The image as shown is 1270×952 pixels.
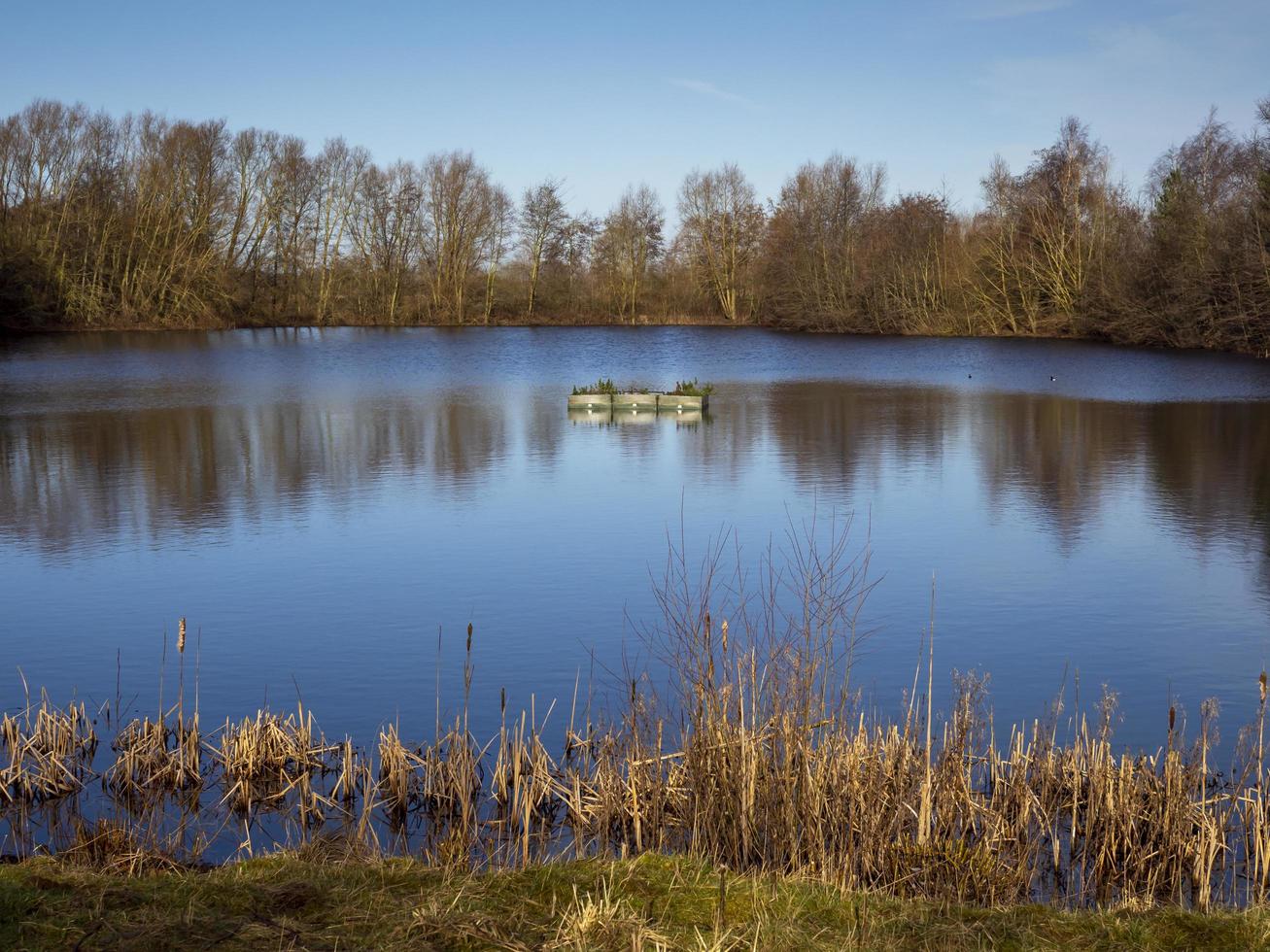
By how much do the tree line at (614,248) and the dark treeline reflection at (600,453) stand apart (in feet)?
72.4

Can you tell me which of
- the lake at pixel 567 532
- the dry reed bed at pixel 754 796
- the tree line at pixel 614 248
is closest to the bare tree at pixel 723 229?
the tree line at pixel 614 248

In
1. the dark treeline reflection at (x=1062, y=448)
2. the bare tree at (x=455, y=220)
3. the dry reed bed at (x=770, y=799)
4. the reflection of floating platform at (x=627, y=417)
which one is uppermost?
the bare tree at (x=455, y=220)

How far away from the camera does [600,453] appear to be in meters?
22.5

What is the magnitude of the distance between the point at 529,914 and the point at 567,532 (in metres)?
10.8

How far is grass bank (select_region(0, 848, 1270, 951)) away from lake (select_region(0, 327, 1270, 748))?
360 centimetres

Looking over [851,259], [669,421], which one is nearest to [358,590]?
[669,421]

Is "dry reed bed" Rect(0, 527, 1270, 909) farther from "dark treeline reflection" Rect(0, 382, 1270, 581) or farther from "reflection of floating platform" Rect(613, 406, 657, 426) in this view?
"reflection of floating platform" Rect(613, 406, 657, 426)

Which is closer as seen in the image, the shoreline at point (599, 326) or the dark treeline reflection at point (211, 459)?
the dark treeline reflection at point (211, 459)

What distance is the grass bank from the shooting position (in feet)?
13.4

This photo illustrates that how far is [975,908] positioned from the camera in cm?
480

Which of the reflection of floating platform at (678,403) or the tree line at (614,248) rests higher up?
the tree line at (614,248)

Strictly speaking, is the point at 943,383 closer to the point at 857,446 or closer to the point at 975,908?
the point at 857,446

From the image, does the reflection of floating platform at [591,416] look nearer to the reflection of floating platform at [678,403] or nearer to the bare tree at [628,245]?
the reflection of floating platform at [678,403]

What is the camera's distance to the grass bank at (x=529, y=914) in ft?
13.4
